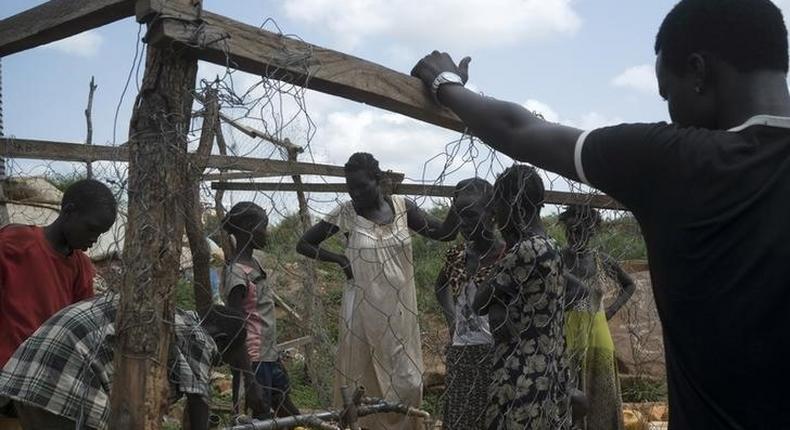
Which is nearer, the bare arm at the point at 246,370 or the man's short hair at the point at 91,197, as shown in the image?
the man's short hair at the point at 91,197

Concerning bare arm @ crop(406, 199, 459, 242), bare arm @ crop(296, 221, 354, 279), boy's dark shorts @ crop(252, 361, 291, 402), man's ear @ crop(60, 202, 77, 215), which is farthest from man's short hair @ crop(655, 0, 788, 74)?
boy's dark shorts @ crop(252, 361, 291, 402)

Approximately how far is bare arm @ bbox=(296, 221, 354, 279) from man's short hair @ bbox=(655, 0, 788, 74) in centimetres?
323

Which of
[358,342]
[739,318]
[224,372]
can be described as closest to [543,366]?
[358,342]

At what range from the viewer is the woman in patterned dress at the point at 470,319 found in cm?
400

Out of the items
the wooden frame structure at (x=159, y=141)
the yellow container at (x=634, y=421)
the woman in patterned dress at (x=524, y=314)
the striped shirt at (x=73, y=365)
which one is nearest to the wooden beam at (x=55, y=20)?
the wooden frame structure at (x=159, y=141)

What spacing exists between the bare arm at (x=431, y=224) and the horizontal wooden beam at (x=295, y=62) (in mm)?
1444

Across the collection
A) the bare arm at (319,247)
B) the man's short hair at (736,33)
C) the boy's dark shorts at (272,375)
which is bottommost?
the boy's dark shorts at (272,375)

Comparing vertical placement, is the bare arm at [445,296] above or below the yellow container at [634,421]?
above

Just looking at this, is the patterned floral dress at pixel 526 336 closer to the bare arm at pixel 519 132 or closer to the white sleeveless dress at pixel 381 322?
the white sleeveless dress at pixel 381 322

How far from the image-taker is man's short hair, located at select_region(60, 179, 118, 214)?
2980mm

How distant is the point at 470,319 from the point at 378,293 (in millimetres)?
688

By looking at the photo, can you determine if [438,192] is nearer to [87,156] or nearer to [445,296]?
[445,296]

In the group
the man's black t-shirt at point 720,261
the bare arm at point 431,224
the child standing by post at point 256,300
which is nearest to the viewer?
the man's black t-shirt at point 720,261

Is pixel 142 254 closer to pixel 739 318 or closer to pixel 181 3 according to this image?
pixel 181 3
